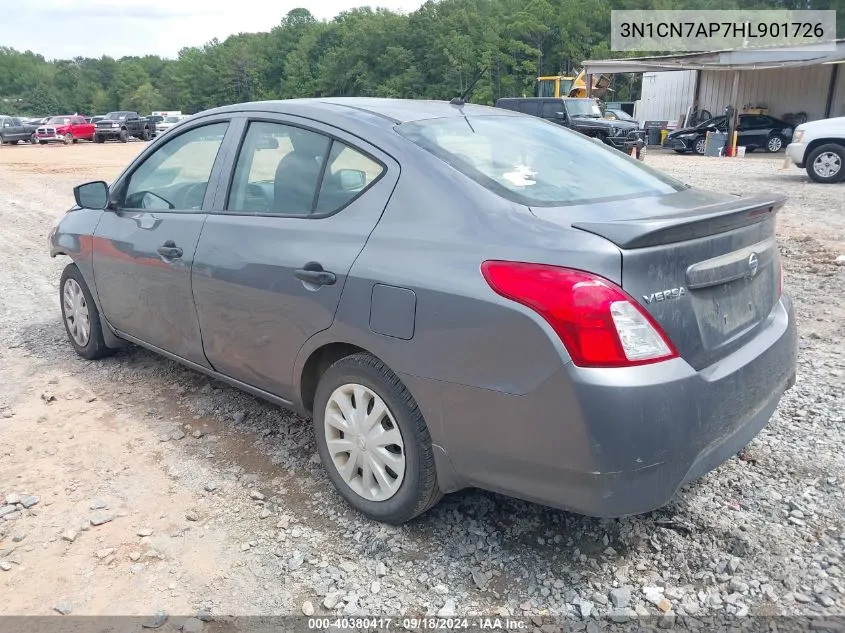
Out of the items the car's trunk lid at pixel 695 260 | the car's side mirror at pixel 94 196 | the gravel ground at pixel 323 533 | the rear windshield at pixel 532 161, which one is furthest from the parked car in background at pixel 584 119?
the car's trunk lid at pixel 695 260

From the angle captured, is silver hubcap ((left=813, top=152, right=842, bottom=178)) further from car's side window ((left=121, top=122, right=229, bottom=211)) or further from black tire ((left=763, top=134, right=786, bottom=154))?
black tire ((left=763, top=134, right=786, bottom=154))

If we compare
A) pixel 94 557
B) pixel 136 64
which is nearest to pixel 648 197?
pixel 94 557

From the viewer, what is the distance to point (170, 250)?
3557 mm

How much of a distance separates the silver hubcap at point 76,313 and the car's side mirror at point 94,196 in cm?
68

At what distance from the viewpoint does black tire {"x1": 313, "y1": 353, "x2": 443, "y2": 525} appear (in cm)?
255

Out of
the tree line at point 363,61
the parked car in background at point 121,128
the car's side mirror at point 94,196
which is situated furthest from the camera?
the tree line at point 363,61

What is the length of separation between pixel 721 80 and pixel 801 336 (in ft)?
103

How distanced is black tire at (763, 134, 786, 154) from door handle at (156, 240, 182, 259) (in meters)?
26.7

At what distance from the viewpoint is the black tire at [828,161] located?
12953 millimetres


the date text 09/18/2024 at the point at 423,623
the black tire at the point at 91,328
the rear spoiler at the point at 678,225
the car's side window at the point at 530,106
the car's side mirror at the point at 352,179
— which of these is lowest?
the date text 09/18/2024 at the point at 423,623

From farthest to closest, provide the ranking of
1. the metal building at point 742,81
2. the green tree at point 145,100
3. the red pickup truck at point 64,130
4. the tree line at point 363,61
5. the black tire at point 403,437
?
the green tree at point 145,100
the tree line at point 363,61
the red pickup truck at point 64,130
the metal building at point 742,81
the black tire at point 403,437

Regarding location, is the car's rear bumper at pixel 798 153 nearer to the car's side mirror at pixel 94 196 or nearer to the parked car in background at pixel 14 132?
the car's side mirror at pixel 94 196

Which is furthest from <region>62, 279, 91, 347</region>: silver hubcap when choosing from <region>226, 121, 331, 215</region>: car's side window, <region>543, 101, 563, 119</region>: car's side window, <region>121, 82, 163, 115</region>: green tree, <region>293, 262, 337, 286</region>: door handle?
<region>121, 82, 163, 115</region>: green tree

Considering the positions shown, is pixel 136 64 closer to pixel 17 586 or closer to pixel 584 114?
pixel 584 114
